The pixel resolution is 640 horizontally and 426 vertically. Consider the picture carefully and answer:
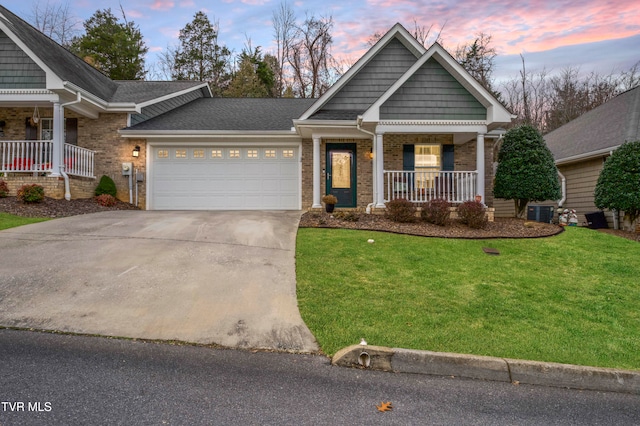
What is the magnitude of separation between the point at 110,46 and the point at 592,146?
3235cm

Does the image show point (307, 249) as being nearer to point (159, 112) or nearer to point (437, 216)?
point (437, 216)

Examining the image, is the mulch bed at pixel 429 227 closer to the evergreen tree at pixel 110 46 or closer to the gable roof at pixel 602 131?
the gable roof at pixel 602 131

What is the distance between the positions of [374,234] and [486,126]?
17.6ft

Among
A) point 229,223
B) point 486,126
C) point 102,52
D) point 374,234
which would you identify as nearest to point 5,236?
point 229,223

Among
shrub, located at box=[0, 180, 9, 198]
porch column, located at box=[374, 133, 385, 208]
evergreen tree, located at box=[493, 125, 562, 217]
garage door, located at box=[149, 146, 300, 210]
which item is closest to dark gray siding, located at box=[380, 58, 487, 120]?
porch column, located at box=[374, 133, 385, 208]

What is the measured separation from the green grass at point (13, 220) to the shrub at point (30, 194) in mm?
837

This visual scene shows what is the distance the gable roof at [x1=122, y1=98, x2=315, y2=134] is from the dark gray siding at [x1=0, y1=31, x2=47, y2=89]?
282cm

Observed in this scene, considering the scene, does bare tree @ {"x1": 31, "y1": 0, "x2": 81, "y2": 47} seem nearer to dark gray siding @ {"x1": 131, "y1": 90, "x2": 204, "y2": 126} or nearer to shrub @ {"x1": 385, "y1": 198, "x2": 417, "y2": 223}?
dark gray siding @ {"x1": 131, "y1": 90, "x2": 204, "y2": 126}

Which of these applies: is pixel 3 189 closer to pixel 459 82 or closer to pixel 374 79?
pixel 374 79

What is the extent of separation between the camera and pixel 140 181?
501 inches

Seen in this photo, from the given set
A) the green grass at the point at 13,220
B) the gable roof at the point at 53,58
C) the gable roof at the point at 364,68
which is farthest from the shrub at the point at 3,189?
the gable roof at the point at 364,68

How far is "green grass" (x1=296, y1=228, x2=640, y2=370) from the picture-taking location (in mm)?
3812

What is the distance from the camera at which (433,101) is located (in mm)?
11000

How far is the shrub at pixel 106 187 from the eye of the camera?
12320mm
